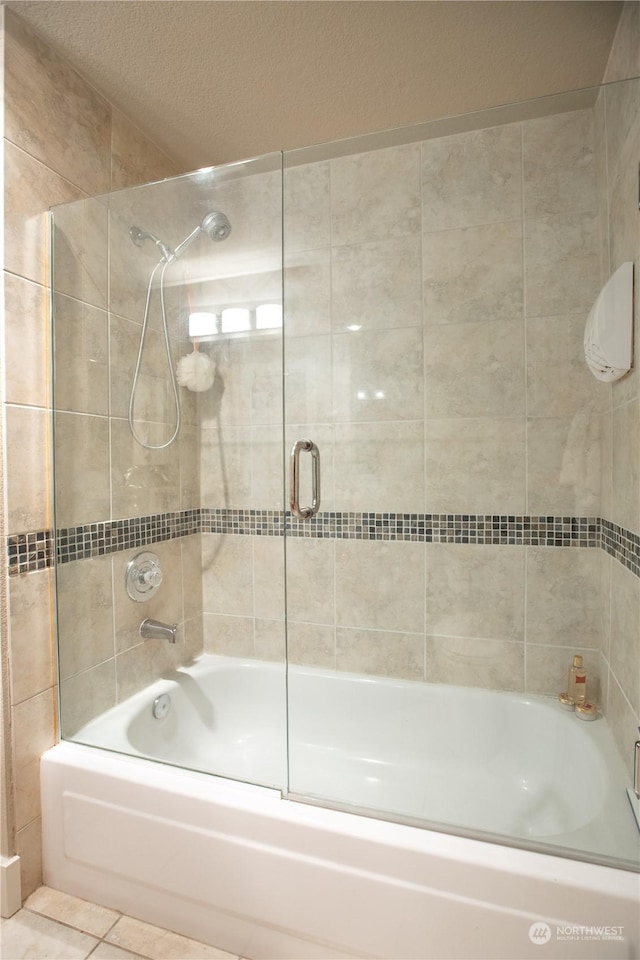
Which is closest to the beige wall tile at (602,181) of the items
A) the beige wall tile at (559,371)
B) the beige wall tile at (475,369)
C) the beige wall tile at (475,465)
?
the beige wall tile at (559,371)

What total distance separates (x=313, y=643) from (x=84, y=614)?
0.87 m

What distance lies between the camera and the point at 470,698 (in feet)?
5.94

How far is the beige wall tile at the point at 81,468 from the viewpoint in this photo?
5.15ft

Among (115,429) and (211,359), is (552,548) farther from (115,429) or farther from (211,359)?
(115,429)

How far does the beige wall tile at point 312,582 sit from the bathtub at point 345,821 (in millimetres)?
250

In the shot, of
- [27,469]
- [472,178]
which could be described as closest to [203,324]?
[27,469]

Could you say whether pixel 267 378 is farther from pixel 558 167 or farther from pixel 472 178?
pixel 558 167

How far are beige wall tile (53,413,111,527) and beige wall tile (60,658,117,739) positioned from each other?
19.7 inches

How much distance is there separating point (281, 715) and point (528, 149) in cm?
206

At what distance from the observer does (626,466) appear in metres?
1.36

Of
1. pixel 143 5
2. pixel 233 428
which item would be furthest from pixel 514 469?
pixel 143 5

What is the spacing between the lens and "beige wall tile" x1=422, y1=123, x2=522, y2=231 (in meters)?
1.73

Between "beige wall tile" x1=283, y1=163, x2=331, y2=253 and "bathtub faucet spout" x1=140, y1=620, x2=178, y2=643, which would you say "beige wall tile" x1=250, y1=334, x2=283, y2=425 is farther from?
"bathtub faucet spout" x1=140, y1=620, x2=178, y2=643

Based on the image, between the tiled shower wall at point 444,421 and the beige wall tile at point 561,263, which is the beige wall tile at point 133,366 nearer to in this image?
the tiled shower wall at point 444,421
